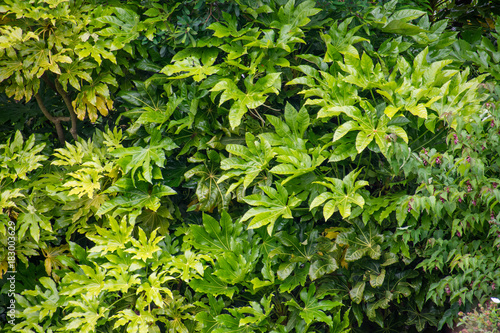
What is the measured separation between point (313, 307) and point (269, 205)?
664mm

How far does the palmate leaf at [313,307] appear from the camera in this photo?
2553 millimetres

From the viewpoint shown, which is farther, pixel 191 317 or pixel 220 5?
pixel 220 5

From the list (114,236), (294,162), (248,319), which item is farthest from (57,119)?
(248,319)

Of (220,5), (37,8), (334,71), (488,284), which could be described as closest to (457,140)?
(488,284)

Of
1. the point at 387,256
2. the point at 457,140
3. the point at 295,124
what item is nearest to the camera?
the point at 457,140

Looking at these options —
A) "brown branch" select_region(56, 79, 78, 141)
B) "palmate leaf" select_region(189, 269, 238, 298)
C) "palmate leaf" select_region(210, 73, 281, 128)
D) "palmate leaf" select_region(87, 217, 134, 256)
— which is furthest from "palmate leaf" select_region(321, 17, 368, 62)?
"brown branch" select_region(56, 79, 78, 141)

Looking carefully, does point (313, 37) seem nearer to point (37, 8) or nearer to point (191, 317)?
point (37, 8)

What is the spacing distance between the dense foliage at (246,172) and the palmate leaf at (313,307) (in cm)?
2

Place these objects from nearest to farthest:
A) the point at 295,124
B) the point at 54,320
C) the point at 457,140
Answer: the point at 457,140, the point at 295,124, the point at 54,320

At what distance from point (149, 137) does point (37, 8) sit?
109 centimetres

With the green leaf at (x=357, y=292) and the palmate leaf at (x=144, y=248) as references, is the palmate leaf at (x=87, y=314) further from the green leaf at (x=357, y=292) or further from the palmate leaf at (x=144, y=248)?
the green leaf at (x=357, y=292)

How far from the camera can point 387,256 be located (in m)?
2.60

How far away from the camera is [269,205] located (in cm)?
262

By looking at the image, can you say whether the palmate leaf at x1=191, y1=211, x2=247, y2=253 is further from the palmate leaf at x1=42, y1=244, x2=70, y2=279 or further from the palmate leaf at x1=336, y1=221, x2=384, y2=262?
the palmate leaf at x1=42, y1=244, x2=70, y2=279
